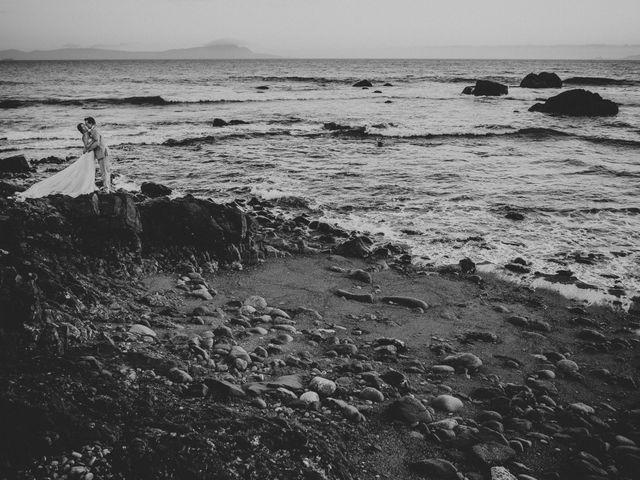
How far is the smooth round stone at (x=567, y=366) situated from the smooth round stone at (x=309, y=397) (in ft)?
9.43

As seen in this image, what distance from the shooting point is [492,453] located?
3729 mm

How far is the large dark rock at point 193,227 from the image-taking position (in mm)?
7109

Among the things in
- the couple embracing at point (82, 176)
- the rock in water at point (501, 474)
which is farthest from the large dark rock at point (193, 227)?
the rock in water at point (501, 474)

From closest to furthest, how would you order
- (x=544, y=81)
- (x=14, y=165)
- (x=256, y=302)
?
1. (x=256, y=302)
2. (x=14, y=165)
3. (x=544, y=81)

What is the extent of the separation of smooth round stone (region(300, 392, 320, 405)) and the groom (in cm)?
901

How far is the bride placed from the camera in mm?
9508

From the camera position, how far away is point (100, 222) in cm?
636

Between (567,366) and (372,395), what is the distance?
241 centimetres

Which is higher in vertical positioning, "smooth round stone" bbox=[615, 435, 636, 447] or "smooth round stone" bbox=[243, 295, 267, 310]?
"smooth round stone" bbox=[243, 295, 267, 310]

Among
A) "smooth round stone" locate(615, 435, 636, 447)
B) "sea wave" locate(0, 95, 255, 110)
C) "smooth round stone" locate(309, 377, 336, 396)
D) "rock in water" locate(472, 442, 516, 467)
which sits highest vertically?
"sea wave" locate(0, 95, 255, 110)

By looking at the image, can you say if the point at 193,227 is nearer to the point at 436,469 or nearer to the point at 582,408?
the point at 436,469

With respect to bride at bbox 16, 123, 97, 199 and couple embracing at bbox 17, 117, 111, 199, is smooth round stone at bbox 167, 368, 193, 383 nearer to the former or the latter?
couple embracing at bbox 17, 117, 111, 199

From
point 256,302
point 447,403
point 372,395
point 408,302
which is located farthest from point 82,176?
point 447,403

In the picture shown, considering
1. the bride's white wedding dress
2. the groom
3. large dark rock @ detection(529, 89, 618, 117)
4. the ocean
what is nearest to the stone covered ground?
the ocean
